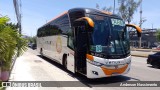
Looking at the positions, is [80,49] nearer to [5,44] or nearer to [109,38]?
[109,38]

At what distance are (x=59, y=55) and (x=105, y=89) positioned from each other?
7.15 meters

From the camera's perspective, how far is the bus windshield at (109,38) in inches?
430

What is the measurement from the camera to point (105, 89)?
390 inches

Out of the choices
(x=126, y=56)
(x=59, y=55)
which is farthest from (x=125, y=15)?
(x=126, y=56)

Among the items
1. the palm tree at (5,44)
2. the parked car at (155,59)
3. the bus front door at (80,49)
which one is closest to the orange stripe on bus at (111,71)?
the bus front door at (80,49)

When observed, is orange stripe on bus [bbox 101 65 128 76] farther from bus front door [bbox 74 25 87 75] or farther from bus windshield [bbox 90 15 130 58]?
bus front door [bbox 74 25 87 75]

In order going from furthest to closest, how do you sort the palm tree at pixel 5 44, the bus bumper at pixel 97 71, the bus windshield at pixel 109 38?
the bus windshield at pixel 109 38
the bus bumper at pixel 97 71
the palm tree at pixel 5 44

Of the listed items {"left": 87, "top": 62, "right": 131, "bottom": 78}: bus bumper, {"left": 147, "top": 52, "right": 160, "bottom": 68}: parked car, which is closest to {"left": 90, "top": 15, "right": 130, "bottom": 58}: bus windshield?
{"left": 87, "top": 62, "right": 131, "bottom": 78}: bus bumper

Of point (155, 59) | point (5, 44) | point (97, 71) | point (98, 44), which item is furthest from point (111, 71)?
point (155, 59)

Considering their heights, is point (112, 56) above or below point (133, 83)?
above

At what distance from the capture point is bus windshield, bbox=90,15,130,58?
35.8 feet

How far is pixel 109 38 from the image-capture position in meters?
11.2

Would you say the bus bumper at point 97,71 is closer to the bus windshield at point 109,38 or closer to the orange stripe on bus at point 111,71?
the orange stripe on bus at point 111,71

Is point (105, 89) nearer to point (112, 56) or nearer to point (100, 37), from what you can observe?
point (112, 56)
